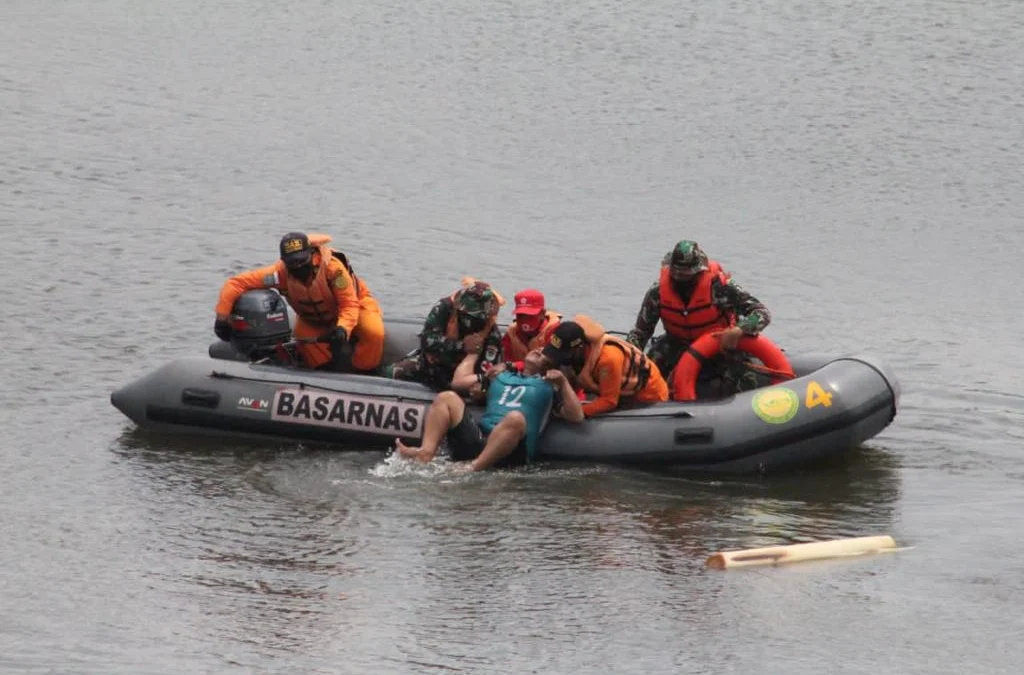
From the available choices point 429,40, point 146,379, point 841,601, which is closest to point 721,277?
point 841,601

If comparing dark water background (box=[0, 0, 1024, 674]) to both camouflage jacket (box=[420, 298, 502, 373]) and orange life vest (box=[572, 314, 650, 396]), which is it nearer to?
orange life vest (box=[572, 314, 650, 396])

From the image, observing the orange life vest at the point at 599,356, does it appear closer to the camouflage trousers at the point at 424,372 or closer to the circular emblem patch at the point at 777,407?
the circular emblem patch at the point at 777,407

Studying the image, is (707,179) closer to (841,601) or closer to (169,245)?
(169,245)

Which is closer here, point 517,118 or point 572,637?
point 572,637

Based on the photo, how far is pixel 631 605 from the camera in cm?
844

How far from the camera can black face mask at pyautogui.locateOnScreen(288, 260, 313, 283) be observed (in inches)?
432

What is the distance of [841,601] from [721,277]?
286cm

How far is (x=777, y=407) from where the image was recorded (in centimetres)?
1027

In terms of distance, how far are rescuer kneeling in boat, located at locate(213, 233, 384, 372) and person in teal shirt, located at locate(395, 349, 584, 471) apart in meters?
0.96

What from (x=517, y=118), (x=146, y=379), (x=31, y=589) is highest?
(x=517, y=118)

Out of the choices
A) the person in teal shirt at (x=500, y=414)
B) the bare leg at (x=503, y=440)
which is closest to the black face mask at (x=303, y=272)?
the person in teal shirt at (x=500, y=414)

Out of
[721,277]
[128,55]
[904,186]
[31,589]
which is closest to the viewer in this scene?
[31,589]

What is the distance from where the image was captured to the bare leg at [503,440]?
33.3 feet

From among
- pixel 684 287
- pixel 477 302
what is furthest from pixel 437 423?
pixel 684 287
